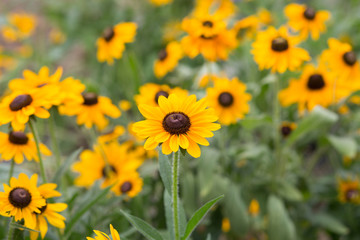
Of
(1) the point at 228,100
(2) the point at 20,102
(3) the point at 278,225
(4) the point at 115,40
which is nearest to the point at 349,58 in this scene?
(1) the point at 228,100

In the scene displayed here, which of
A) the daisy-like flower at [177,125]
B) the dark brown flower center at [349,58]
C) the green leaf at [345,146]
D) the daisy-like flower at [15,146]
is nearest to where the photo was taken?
the daisy-like flower at [177,125]

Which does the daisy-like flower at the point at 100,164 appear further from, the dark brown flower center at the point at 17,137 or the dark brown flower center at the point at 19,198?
the dark brown flower center at the point at 19,198

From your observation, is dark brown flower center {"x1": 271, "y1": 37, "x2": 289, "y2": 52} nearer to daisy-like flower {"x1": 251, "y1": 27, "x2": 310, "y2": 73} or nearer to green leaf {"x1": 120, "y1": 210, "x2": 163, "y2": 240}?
daisy-like flower {"x1": 251, "y1": 27, "x2": 310, "y2": 73}

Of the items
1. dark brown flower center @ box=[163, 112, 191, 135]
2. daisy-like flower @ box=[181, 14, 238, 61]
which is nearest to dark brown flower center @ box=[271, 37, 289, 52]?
daisy-like flower @ box=[181, 14, 238, 61]

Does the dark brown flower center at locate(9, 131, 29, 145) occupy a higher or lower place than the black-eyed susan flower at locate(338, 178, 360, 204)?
lower

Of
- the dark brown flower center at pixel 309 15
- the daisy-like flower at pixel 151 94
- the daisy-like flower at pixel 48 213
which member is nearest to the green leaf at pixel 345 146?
the dark brown flower center at pixel 309 15

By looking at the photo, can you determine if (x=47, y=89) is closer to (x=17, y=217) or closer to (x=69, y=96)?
(x=69, y=96)
